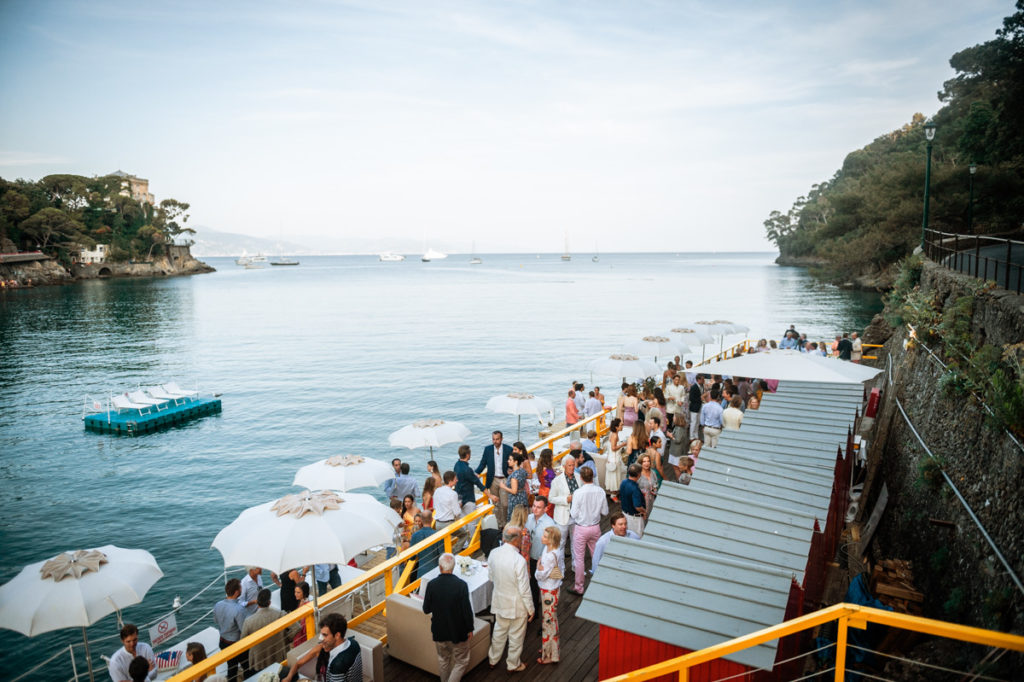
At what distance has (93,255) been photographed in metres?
133

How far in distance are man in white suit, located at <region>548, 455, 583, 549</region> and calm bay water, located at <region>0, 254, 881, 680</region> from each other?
32.6 ft

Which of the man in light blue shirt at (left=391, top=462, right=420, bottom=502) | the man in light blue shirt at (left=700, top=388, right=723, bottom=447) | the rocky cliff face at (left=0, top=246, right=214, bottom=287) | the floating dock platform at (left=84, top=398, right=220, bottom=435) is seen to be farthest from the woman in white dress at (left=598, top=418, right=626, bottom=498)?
the rocky cliff face at (left=0, top=246, right=214, bottom=287)

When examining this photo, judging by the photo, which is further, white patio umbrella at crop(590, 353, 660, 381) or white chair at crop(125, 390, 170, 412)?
white chair at crop(125, 390, 170, 412)

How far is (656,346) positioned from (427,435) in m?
9.88

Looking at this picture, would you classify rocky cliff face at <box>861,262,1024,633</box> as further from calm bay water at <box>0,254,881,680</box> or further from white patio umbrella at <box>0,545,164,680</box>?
calm bay water at <box>0,254,881,680</box>

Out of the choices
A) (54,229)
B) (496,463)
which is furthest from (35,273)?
(496,463)

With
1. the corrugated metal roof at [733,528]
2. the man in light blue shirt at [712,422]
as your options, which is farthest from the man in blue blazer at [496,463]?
the man in light blue shirt at [712,422]

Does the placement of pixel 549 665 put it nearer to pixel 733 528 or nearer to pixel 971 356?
pixel 733 528

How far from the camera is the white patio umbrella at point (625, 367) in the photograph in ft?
55.6

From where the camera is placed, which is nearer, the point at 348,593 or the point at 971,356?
the point at 348,593

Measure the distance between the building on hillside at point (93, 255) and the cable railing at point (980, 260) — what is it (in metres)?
153

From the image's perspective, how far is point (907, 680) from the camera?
6.43 m

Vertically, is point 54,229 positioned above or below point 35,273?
above

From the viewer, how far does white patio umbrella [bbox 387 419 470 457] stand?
13016 millimetres
